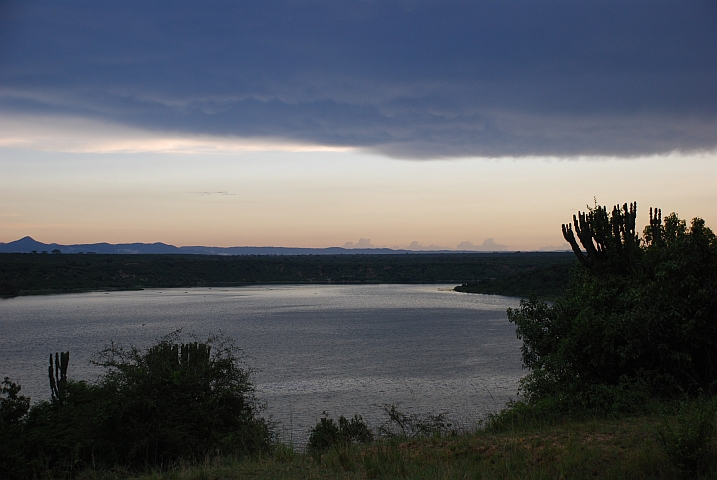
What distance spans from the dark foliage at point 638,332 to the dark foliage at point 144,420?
25.2ft

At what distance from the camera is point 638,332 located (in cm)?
1352

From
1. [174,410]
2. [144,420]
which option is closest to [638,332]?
[174,410]

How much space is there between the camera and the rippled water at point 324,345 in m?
27.0

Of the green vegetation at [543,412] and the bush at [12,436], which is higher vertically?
the green vegetation at [543,412]

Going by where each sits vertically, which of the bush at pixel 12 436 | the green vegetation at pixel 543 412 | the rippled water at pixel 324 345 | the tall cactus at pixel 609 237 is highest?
the tall cactus at pixel 609 237

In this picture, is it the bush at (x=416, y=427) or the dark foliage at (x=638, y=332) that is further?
the dark foliage at (x=638, y=332)

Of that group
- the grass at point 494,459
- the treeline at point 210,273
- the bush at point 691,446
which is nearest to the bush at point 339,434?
the grass at point 494,459

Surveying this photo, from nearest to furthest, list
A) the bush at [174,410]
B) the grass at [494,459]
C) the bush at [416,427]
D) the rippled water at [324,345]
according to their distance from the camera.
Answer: the grass at [494,459]
the bush at [416,427]
the bush at [174,410]
the rippled water at [324,345]

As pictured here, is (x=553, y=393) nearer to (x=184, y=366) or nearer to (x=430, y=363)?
(x=184, y=366)

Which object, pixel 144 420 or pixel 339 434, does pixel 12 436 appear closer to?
pixel 144 420

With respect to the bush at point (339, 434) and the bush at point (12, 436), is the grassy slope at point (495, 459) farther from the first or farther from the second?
the bush at point (12, 436)

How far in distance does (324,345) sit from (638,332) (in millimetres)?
32386

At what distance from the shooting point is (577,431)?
1016 centimetres

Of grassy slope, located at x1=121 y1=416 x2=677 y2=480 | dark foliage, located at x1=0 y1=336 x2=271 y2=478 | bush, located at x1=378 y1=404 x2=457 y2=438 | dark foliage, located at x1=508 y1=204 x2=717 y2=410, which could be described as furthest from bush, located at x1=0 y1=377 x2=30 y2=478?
dark foliage, located at x1=508 y1=204 x2=717 y2=410
